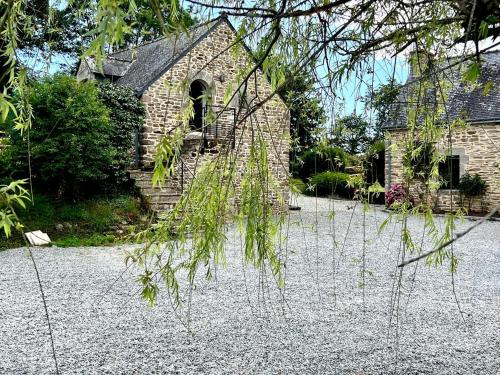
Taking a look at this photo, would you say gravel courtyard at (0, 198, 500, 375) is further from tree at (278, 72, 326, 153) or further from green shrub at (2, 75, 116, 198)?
green shrub at (2, 75, 116, 198)

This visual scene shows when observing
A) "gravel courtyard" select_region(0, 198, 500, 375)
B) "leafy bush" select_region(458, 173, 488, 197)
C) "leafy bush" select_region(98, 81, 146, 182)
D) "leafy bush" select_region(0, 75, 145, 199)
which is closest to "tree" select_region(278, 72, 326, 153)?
"gravel courtyard" select_region(0, 198, 500, 375)

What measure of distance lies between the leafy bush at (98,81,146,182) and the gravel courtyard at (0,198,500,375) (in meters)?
4.65

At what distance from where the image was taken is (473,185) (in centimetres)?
1527

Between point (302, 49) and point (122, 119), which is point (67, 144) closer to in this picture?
point (122, 119)

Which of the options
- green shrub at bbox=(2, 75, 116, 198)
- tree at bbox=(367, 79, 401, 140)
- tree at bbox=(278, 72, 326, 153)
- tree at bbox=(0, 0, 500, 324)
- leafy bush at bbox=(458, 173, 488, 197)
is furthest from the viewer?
leafy bush at bbox=(458, 173, 488, 197)

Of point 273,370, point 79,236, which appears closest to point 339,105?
point 273,370

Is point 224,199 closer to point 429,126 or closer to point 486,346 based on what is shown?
point 429,126

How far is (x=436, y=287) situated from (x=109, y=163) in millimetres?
7558

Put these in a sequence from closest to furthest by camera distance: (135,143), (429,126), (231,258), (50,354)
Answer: (429,126) → (50,354) → (231,258) → (135,143)

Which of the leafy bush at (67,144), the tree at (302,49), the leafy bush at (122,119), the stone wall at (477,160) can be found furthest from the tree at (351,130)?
the stone wall at (477,160)

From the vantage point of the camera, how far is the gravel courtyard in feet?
12.8

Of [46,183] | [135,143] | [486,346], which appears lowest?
[486,346]

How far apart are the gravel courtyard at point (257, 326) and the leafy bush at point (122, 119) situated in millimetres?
4651

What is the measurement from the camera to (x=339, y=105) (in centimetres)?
267
